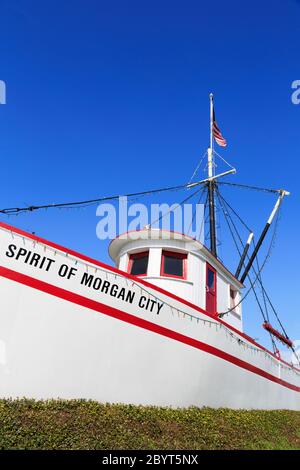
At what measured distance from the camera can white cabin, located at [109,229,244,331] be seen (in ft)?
40.9

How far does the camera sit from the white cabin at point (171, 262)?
12.5 m

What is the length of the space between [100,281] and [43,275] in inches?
58.4

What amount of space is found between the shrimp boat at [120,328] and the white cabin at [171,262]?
1.5 inches

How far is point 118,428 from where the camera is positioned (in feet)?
24.0

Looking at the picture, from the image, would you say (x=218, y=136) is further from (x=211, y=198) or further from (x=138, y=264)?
(x=138, y=264)

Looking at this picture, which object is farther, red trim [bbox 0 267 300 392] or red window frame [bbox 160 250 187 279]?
red window frame [bbox 160 250 187 279]

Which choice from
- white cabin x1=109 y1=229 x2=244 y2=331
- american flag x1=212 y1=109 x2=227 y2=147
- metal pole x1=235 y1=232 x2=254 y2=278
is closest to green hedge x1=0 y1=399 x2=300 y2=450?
white cabin x1=109 y1=229 x2=244 y2=331

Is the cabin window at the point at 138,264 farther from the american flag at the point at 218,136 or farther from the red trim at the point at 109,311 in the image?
the american flag at the point at 218,136

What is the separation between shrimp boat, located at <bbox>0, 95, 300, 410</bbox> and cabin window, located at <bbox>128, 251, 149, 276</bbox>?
39mm

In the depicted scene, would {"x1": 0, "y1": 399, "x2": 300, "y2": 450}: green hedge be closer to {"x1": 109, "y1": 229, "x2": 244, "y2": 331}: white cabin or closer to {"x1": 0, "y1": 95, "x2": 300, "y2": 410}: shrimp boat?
{"x1": 0, "y1": 95, "x2": 300, "y2": 410}: shrimp boat

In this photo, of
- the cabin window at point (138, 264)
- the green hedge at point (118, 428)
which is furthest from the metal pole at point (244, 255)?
the green hedge at point (118, 428)

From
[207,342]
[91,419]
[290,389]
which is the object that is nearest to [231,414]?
[207,342]

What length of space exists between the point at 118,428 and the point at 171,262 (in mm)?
6534
